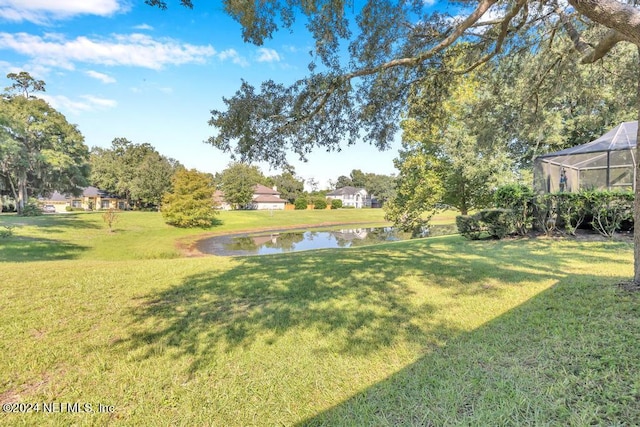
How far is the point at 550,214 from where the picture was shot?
898cm

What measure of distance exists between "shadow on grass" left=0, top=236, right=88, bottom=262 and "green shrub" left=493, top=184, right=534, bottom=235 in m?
15.9

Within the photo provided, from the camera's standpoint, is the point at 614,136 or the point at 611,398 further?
the point at 614,136

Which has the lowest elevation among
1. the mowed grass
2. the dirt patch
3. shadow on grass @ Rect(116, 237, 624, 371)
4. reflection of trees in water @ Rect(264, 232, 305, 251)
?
reflection of trees in water @ Rect(264, 232, 305, 251)

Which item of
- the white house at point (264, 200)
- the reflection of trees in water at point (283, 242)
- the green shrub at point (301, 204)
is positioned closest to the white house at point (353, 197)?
the white house at point (264, 200)

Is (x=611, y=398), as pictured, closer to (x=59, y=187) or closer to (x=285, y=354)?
(x=285, y=354)

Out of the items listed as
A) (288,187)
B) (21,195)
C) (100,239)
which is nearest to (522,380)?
(100,239)

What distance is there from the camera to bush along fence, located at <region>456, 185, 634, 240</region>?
26.2ft

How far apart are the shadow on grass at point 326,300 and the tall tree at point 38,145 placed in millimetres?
27485

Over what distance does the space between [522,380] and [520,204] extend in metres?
8.64

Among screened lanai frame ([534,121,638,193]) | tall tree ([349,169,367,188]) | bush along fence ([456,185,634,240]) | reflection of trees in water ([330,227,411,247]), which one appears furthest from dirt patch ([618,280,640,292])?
tall tree ([349,169,367,188])

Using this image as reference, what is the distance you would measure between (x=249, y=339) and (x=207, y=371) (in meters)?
0.61

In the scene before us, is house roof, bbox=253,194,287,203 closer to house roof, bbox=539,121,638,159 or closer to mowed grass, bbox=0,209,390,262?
mowed grass, bbox=0,209,390,262

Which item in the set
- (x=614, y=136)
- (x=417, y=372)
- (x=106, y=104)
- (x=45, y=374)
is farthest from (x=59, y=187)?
(x=614, y=136)

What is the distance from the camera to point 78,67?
863cm
